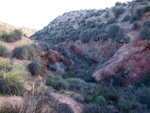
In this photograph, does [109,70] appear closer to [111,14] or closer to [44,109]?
[44,109]

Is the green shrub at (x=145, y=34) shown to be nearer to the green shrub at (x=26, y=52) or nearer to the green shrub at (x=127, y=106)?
Result: the green shrub at (x=127, y=106)

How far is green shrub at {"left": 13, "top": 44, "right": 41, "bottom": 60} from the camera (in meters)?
10.9

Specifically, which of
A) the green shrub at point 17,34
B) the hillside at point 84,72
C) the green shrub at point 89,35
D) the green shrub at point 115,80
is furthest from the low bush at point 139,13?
the green shrub at point 17,34

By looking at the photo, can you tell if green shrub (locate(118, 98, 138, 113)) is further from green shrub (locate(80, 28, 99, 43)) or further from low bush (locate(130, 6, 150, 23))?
green shrub (locate(80, 28, 99, 43))

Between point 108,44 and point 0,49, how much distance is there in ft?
38.0

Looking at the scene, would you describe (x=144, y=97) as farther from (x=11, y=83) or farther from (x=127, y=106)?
(x=11, y=83)

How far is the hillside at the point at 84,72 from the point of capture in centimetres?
498

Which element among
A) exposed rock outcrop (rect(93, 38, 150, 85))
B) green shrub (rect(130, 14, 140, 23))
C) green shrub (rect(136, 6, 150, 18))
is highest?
green shrub (rect(136, 6, 150, 18))

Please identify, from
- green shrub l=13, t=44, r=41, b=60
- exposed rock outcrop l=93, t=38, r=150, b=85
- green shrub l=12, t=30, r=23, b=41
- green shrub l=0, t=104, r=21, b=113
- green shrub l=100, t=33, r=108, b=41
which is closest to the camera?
green shrub l=0, t=104, r=21, b=113

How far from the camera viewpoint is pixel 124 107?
583cm

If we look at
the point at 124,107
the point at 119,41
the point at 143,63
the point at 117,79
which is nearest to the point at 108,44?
the point at 119,41

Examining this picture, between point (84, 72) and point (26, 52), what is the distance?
5.16 meters

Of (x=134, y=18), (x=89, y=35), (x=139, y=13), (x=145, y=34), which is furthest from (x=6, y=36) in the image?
(x=139, y=13)

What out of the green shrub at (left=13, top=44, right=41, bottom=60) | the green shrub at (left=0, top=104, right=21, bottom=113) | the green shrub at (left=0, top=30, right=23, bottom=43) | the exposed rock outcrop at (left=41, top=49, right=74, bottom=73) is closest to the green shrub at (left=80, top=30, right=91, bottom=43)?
the exposed rock outcrop at (left=41, top=49, right=74, bottom=73)
